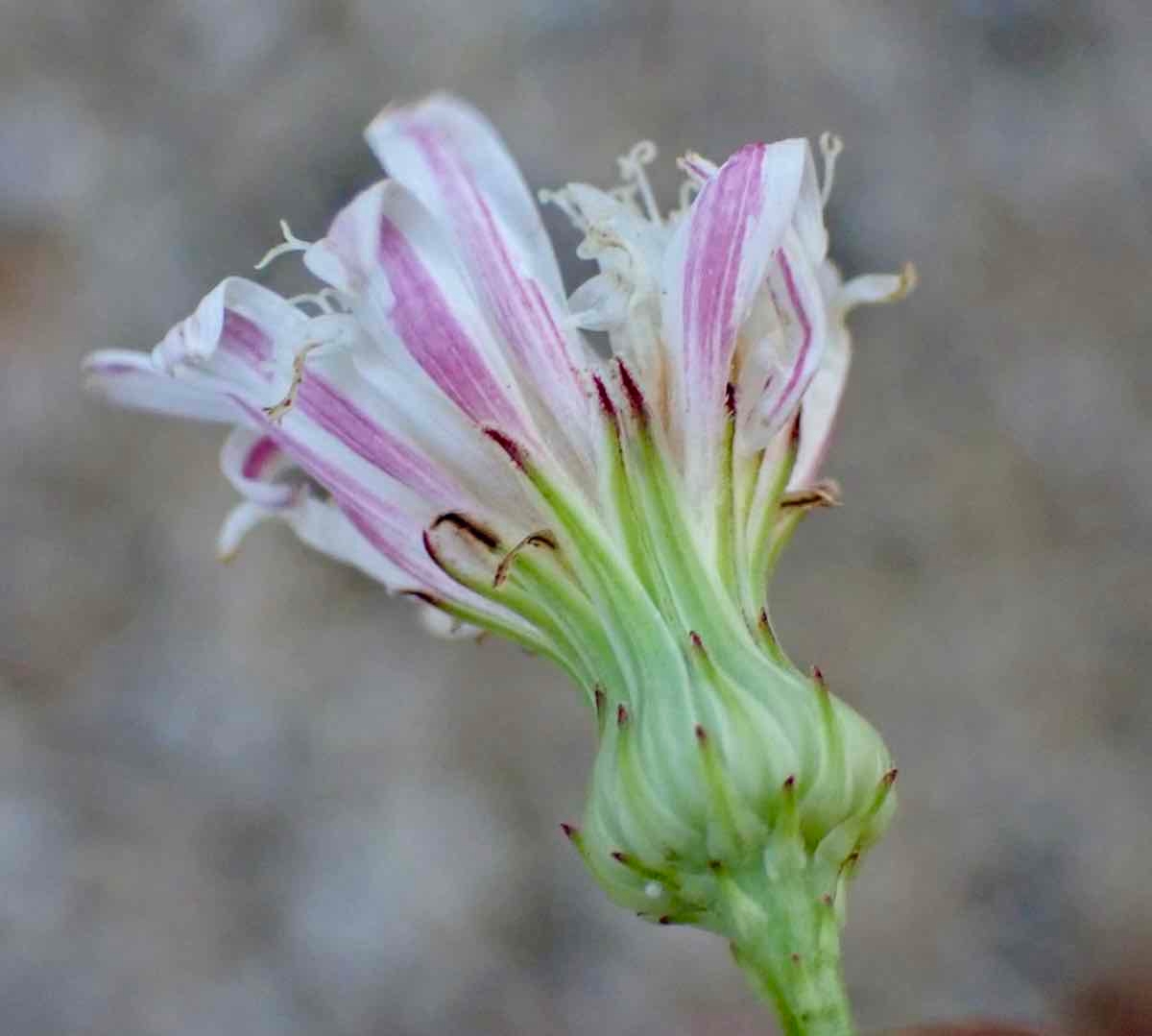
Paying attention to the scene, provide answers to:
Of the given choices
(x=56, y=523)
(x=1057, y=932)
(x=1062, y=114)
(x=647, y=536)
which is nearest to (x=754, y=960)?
(x=647, y=536)

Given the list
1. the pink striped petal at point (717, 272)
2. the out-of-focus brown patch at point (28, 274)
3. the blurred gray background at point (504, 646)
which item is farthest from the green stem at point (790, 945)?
the out-of-focus brown patch at point (28, 274)

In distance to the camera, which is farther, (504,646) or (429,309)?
(504,646)

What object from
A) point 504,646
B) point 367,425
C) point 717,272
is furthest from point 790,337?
point 504,646

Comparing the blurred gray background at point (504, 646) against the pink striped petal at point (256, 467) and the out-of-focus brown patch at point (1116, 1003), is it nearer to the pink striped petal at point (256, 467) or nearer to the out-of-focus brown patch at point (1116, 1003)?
the out-of-focus brown patch at point (1116, 1003)

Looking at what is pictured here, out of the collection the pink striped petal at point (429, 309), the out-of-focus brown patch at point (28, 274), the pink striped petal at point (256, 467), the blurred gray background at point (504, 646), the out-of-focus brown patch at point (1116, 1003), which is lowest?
the out-of-focus brown patch at point (1116, 1003)

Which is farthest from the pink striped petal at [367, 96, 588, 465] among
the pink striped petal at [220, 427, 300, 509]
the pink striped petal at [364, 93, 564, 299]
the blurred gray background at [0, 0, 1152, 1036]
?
the blurred gray background at [0, 0, 1152, 1036]

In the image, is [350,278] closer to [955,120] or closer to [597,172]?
[597,172]

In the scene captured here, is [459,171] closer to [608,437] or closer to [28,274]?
[608,437]
